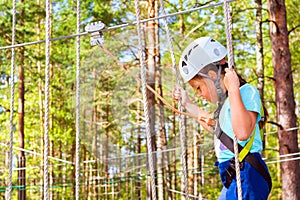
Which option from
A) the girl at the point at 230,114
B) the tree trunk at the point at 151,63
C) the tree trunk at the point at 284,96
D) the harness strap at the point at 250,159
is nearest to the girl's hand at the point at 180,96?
the girl at the point at 230,114

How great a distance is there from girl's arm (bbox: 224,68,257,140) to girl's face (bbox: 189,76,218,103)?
0.20 metres

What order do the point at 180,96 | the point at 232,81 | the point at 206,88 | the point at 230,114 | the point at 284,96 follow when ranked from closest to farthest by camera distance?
1. the point at 232,81
2. the point at 230,114
3. the point at 206,88
4. the point at 180,96
5. the point at 284,96

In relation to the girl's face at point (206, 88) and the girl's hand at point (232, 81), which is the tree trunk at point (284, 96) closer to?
the girl's face at point (206, 88)

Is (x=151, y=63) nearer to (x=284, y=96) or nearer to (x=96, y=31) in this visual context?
(x=284, y=96)

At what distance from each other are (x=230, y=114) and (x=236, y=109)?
0.11 m

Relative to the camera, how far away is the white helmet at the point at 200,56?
1.69m

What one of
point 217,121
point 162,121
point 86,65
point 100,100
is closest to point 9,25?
point 86,65

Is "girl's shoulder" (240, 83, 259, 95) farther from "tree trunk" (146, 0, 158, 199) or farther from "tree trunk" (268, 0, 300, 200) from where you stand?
"tree trunk" (146, 0, 158, 199)

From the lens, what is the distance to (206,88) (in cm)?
169

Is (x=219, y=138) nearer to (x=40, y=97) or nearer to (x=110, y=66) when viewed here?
(x=110, y=66)

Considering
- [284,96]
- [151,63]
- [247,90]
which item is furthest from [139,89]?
[247,90]

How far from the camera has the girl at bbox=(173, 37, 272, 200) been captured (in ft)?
4.86

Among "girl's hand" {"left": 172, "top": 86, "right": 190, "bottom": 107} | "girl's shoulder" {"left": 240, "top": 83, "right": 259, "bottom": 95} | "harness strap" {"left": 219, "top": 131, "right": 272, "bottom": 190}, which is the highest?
"girl's hand" {"left": 172, "top": 86, "right": 190, "bottom": 107}

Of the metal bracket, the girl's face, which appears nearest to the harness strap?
the girl's face
